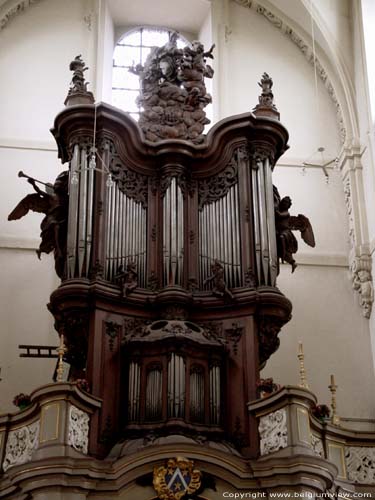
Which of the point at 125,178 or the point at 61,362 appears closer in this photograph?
the point at 61,362

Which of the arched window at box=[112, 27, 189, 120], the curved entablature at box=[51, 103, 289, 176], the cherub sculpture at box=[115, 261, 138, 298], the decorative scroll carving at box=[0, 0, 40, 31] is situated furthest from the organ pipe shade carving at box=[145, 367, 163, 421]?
the decorative scroll carving at box=[0, 0, 40, 31]

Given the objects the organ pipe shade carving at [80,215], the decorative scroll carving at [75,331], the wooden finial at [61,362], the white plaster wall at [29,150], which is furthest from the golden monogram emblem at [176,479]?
the white plaster wall at [29,150]

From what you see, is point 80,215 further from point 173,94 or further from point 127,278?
point 173,94

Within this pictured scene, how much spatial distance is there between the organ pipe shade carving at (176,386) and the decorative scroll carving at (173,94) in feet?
13.2

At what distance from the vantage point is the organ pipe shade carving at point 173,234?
618 inches

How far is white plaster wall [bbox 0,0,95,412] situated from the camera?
59.0ft

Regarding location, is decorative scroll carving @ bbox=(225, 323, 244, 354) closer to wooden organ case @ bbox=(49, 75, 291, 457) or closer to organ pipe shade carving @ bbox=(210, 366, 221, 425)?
wooden organ case @ bbox=(49, 75, 291, 457)

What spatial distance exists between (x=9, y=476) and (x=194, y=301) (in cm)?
378

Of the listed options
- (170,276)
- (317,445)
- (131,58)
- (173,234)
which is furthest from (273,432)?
(131,58)

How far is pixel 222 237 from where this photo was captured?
16.2 meters

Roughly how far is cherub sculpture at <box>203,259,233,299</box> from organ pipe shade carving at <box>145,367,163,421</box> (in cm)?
160

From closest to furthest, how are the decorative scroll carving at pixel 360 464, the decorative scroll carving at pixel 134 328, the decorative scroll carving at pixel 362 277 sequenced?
the decorative scroll carving at pixel 360 464
the decorative scroll carving at pixel 134 328
the decorative scroll carving at pixel 362 277

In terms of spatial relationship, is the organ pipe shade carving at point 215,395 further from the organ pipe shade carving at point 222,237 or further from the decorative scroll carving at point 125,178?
the decorative scroll carving at point 125,178

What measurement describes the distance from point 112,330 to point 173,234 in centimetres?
188
